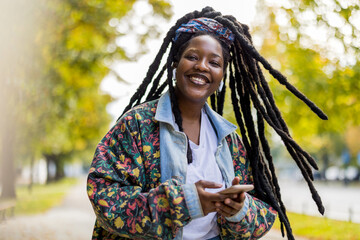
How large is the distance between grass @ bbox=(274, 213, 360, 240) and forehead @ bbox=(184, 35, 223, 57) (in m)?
7.50

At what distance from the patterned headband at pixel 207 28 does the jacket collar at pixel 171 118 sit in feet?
1.19

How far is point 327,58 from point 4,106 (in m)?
9.89

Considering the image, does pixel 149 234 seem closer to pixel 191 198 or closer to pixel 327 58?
pixel 191 198

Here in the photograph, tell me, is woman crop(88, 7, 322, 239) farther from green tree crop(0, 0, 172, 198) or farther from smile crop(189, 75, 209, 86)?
green tree crop(0, 0, 172, 198)

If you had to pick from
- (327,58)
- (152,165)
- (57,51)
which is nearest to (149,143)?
(152,165)

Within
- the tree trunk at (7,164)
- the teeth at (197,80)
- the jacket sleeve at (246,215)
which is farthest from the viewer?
the tree trunk at (7,164)

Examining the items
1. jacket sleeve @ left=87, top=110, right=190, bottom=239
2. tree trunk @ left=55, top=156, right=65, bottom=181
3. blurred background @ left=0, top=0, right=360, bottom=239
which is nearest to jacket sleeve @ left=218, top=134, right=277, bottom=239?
jacket sleeve @ left=87, top=110, right=190, bottom=239

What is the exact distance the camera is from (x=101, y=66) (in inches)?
508

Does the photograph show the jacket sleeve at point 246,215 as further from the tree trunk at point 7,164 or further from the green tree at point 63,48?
the tree trunk at point 7,164

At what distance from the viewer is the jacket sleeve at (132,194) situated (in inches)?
76.9

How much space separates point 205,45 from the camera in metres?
2.38

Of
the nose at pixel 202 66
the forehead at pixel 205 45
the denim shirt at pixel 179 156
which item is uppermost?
the forehead at pixel 205 45

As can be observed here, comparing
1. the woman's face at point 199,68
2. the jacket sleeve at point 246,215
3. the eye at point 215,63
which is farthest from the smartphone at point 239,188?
the eye at point 215,63

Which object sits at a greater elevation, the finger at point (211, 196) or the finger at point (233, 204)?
the finger at point (211, 196)
